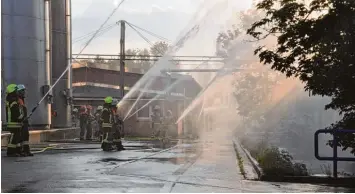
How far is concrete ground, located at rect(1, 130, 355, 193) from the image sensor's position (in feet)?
28.4

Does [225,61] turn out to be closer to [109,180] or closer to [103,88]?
[103,88]

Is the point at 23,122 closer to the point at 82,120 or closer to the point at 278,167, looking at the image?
the point at 82,120

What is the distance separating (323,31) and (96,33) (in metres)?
4.81

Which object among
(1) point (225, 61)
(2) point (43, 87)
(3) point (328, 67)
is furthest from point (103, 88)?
(3) point (328, 67)

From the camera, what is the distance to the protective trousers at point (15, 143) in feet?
42.4

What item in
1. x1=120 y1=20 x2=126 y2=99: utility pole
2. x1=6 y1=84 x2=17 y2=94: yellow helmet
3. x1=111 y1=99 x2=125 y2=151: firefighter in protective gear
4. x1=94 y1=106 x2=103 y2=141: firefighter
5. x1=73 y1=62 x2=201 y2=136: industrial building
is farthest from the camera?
x1=94 y1=106 x2=103 y2=141: firefighter

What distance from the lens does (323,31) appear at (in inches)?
378

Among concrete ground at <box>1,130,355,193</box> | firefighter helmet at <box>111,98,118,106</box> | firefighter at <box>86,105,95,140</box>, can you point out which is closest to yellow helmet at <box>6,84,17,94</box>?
concrete ground at <box>1,130,355,193</box>

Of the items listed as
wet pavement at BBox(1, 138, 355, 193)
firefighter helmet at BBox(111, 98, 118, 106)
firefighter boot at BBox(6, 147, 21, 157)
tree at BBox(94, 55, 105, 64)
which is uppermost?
tree at BBox(94, 55, 105, 64)

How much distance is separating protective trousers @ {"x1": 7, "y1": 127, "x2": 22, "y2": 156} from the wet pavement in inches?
11.3

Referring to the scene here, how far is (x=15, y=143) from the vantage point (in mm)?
13070

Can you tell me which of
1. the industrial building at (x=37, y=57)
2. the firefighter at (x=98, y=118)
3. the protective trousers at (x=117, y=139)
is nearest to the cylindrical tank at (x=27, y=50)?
the industrial building at (x=37, y=57)

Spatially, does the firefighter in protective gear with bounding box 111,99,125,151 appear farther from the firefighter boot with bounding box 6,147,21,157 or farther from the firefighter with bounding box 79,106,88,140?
the firefighter boot with bounding box 6,147,21,157

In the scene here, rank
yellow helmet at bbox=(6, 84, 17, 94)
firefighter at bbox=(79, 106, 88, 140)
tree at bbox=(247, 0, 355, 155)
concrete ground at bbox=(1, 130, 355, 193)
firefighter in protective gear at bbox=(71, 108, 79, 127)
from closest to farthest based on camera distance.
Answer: concrete ground at bbox=(1, 130, 355, 193) < tree at bbox=(247, 0, 355, 155) < yellow helmet at bbox=(6, 84, 17, 94) < firefighter in protective gear at bbox=(71, 108, 79, 127) < firefighter at bbox=(79, 106, 88, 140)
